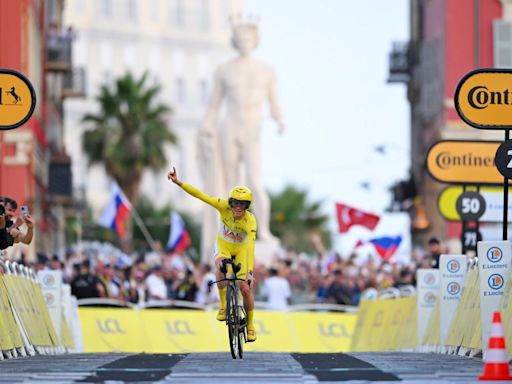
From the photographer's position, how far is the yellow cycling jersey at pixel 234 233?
18991mm

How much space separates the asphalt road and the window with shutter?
1201 inches

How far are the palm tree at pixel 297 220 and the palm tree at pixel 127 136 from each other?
2890cm

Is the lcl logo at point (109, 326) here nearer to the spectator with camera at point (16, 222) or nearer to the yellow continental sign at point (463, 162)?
the yellow continental sign at point (463, 162)

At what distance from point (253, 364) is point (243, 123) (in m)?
29.7

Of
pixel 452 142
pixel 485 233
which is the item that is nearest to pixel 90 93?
pixel 485 233

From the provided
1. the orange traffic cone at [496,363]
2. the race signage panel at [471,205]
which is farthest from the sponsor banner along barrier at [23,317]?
the orange traffic cone at [496,363]

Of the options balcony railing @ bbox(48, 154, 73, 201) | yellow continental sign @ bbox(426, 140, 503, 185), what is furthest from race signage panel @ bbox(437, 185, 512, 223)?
balcony railing @ bbox(48, 154, 73, 201)

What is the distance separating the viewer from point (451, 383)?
45.6ft

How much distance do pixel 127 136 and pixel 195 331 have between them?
5176cm

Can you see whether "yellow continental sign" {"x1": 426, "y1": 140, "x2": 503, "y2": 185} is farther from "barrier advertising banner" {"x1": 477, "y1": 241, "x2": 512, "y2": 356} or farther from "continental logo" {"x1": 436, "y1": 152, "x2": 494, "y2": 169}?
Answer: "barrier advertising banner" {"x1": 477, "y1": 241, "x2": 512, "y2": 356}

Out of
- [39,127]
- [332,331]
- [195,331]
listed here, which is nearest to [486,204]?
[332,331]

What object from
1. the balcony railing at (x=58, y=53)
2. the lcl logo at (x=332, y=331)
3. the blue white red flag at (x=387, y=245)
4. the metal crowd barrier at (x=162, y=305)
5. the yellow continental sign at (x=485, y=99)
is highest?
the balcony railing at (x=58, y=53)

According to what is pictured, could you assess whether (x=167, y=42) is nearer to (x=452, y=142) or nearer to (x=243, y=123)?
(x=243, y=123)

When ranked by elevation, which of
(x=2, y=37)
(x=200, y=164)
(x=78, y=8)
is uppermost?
(x=78, y=8)
